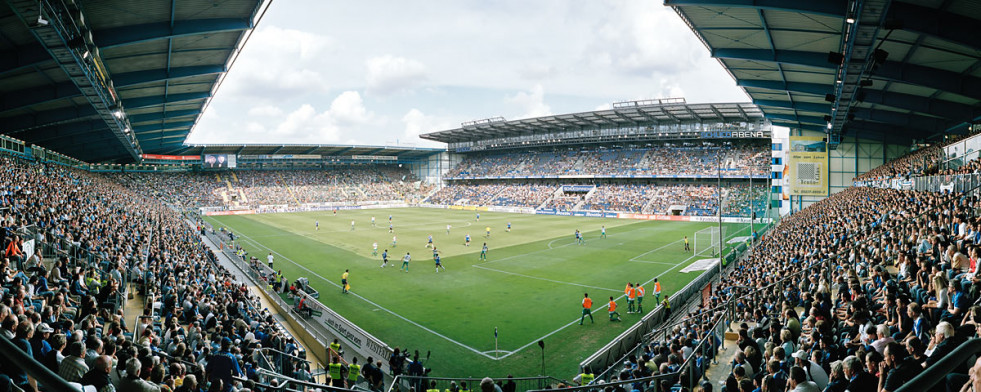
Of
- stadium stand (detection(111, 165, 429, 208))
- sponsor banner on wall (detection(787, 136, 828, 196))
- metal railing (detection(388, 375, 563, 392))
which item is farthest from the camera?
stadium stand (detection(111, 165, 429, 208))

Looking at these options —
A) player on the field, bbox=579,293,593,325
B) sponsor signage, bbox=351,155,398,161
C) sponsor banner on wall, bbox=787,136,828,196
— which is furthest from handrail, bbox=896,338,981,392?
sponsor signage, bbox=351,155,398,161

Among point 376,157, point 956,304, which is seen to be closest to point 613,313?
point 956,304

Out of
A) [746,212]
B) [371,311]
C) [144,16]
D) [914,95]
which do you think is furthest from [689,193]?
[144,16]

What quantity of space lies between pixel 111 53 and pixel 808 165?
178 feet

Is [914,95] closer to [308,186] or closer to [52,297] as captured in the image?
[52,297]

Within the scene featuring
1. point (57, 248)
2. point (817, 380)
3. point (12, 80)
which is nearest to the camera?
point (817, 380)

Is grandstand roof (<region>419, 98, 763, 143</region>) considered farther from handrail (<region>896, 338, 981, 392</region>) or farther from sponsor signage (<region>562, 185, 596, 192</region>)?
handrail (<region>896, 338, 981, 392</region>)

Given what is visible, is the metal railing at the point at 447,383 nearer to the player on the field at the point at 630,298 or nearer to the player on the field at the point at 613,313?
the player on the field at the point at 613,313

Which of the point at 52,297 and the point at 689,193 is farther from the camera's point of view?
the point at 689,193

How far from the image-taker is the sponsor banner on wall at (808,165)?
46.8 metres

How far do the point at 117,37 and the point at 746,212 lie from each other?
188 feet

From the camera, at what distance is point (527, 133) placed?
83062mm

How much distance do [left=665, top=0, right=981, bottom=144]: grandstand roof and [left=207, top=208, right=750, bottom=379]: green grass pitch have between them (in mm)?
11930

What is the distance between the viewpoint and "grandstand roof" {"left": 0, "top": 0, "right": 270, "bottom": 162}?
1409 centimetres
